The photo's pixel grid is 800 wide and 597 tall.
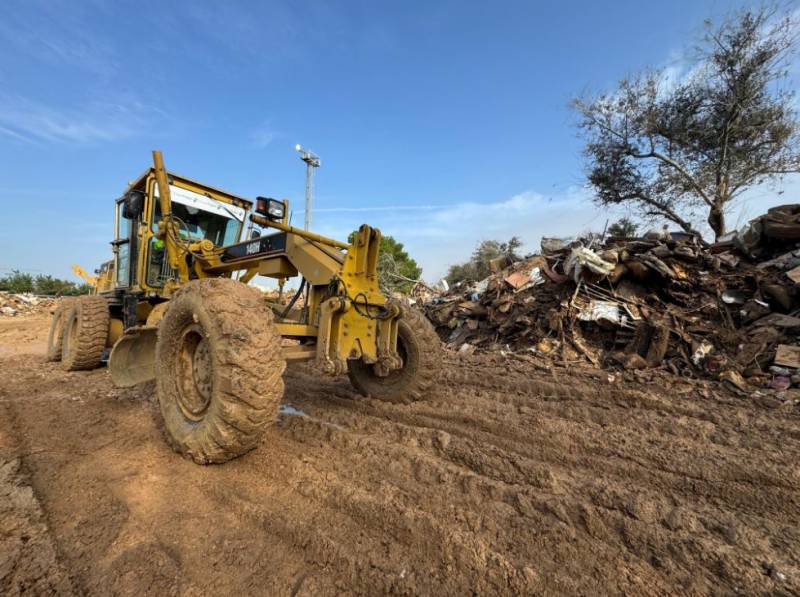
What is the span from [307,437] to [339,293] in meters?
1.30

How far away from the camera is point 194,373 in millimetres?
3303

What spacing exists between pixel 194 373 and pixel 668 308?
7217 millimetres

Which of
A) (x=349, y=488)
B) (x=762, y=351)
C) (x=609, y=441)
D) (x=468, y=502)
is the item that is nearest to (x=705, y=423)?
(x=609, y=441)

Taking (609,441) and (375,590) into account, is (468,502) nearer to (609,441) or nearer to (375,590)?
(375,590)

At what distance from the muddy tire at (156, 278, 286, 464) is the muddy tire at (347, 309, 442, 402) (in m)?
1.74

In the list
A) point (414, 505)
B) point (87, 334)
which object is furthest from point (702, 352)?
point (87, 334)

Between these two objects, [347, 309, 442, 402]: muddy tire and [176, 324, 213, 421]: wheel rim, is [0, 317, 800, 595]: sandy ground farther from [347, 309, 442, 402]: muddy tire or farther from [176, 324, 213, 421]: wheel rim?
[176, 324, 213, 421]: wheel rim

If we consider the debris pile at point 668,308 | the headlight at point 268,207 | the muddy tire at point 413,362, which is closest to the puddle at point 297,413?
the muddy tire at point 413,362

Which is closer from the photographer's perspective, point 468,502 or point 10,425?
point 468,502

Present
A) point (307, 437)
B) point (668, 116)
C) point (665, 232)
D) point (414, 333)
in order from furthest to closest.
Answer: point (668, 116) < point (665, 232) < point (414, 333) < point (307, 437)

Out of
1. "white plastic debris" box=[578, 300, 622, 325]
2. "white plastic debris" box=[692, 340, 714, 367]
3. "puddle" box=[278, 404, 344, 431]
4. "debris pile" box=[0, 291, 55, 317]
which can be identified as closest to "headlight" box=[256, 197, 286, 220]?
"puddle" box=[278, 404, 344, 431]

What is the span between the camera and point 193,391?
3.28 metres

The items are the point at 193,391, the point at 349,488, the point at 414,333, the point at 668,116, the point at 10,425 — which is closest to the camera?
the point at 349,488

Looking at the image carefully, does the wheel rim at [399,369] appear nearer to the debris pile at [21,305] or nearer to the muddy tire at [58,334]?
the muddy tire at [58,334]
